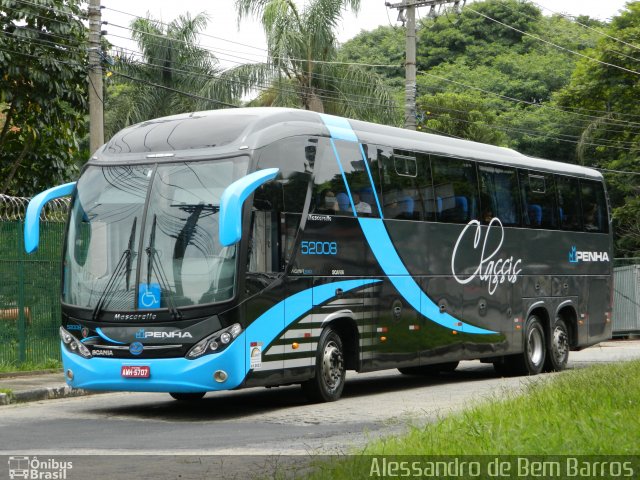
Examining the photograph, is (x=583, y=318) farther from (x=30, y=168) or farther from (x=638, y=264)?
(x=638, y=264)

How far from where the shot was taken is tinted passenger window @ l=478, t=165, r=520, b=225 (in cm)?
1784

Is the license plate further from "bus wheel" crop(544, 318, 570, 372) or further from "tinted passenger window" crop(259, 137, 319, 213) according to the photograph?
"bus wheel" crop(544, 318, 570, 372)

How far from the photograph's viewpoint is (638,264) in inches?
1421

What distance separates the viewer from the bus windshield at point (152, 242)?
1244cm

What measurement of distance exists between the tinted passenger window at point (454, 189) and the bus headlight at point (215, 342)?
5.16 metres

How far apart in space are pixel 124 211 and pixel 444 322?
586 cm

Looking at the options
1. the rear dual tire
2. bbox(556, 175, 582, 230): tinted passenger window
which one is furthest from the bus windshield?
bbox(556, 175, 582, 230): tinted passenger window

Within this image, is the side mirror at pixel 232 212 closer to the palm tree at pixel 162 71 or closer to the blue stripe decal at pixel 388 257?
the blue stripe decal at pixel 388 257

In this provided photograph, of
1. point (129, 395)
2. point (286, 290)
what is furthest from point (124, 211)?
point (129, 395)

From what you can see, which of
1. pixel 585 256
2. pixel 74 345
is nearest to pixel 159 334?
pixel 74 345

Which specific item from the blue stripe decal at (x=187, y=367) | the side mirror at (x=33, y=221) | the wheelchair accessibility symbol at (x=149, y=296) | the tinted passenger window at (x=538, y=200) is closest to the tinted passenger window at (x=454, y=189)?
the tinted passenger window at (x=538, y=200)

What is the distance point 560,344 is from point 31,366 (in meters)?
9.25

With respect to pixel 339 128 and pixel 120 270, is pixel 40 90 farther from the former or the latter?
pixel 120 270

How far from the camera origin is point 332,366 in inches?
559
